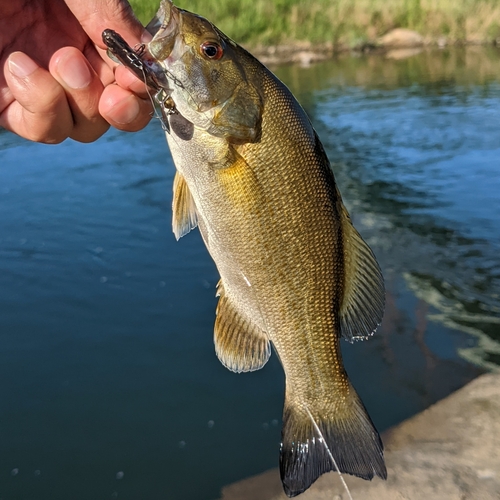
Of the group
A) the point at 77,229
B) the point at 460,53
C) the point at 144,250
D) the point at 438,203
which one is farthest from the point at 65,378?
the point at 460,53

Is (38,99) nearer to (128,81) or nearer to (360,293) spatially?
(128,81)

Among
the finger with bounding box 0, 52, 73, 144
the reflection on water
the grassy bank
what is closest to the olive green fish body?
the finger with bounding box 0, 52, 73, 144

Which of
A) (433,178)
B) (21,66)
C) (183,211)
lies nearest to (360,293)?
(183,211)

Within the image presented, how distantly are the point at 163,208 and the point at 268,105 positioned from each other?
6.98 metres

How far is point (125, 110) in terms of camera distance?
2.33 metres

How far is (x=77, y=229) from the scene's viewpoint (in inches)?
313

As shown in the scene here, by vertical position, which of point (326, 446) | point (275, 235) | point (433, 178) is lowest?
point (433, 178)

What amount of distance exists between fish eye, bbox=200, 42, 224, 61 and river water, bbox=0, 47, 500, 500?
3.37m

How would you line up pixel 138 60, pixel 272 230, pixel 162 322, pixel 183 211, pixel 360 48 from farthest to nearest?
pixel 360 48 < pixel 162 322 < pixel 183 211 < pixel 272 230 < pixel 138 60

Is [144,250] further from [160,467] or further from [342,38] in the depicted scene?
[342,38]

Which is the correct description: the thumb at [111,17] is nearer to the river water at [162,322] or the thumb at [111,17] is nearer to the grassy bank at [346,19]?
the river water at [162,322]

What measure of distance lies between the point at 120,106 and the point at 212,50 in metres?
0.55

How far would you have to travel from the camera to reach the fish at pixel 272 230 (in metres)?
1.95

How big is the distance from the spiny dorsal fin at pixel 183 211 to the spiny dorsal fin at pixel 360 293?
1.99 feet
